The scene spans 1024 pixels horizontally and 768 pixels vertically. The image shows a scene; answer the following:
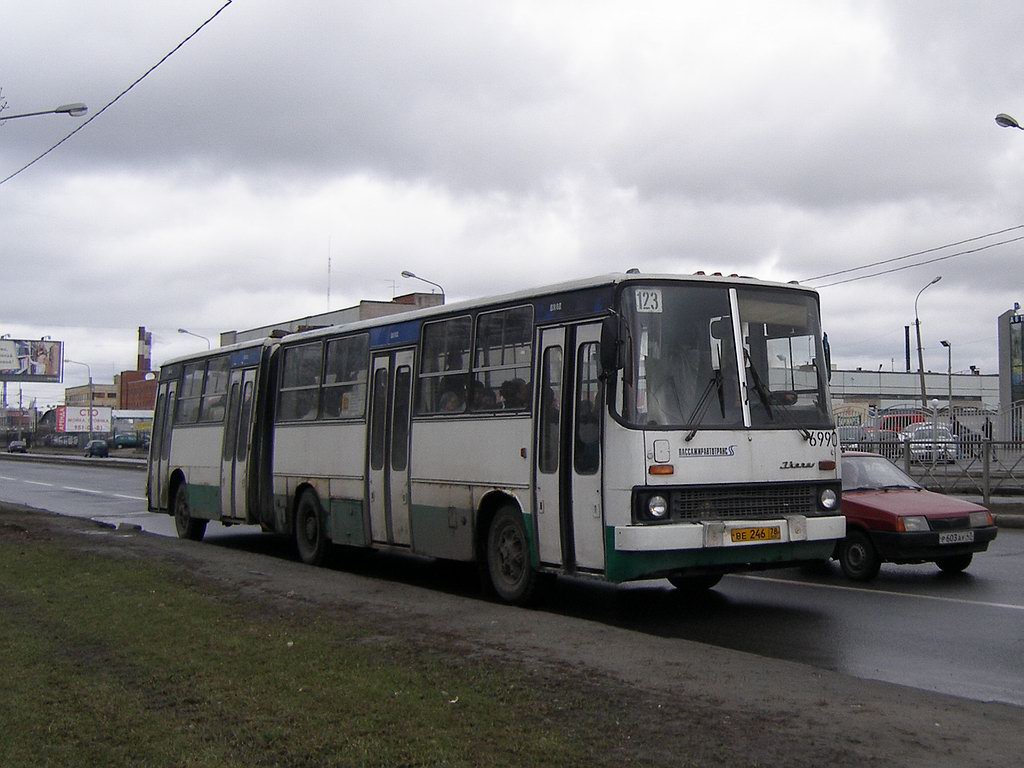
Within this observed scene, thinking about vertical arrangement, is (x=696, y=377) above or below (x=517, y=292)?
below

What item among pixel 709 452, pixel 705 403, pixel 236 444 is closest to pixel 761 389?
pixel 705 403

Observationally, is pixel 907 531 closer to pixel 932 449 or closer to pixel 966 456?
pixel 966 456

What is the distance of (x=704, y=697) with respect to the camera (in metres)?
6.66

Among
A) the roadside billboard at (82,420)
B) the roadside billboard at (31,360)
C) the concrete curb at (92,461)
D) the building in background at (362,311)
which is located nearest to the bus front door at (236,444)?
the concrete curb at (92,461)

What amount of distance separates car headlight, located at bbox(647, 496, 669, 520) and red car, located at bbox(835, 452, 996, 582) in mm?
3904

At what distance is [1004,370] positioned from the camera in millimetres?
54688

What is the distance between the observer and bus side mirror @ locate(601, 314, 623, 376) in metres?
9.71

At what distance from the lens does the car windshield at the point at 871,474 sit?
45.0ft

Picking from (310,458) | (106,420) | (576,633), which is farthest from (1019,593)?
(106,420)

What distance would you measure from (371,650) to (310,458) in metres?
7.53

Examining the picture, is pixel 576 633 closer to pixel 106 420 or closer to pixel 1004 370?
pixel 1004 370

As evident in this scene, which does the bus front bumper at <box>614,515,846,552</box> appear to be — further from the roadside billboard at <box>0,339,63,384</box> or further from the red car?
the roadside billboard at <box>0,339,63,384</box>

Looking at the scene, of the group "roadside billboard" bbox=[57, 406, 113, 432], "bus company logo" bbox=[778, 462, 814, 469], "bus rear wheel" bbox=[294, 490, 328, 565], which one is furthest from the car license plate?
"roadside billboard" bbox=[57, 406, 113, 432]

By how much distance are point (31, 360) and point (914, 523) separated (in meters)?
113
